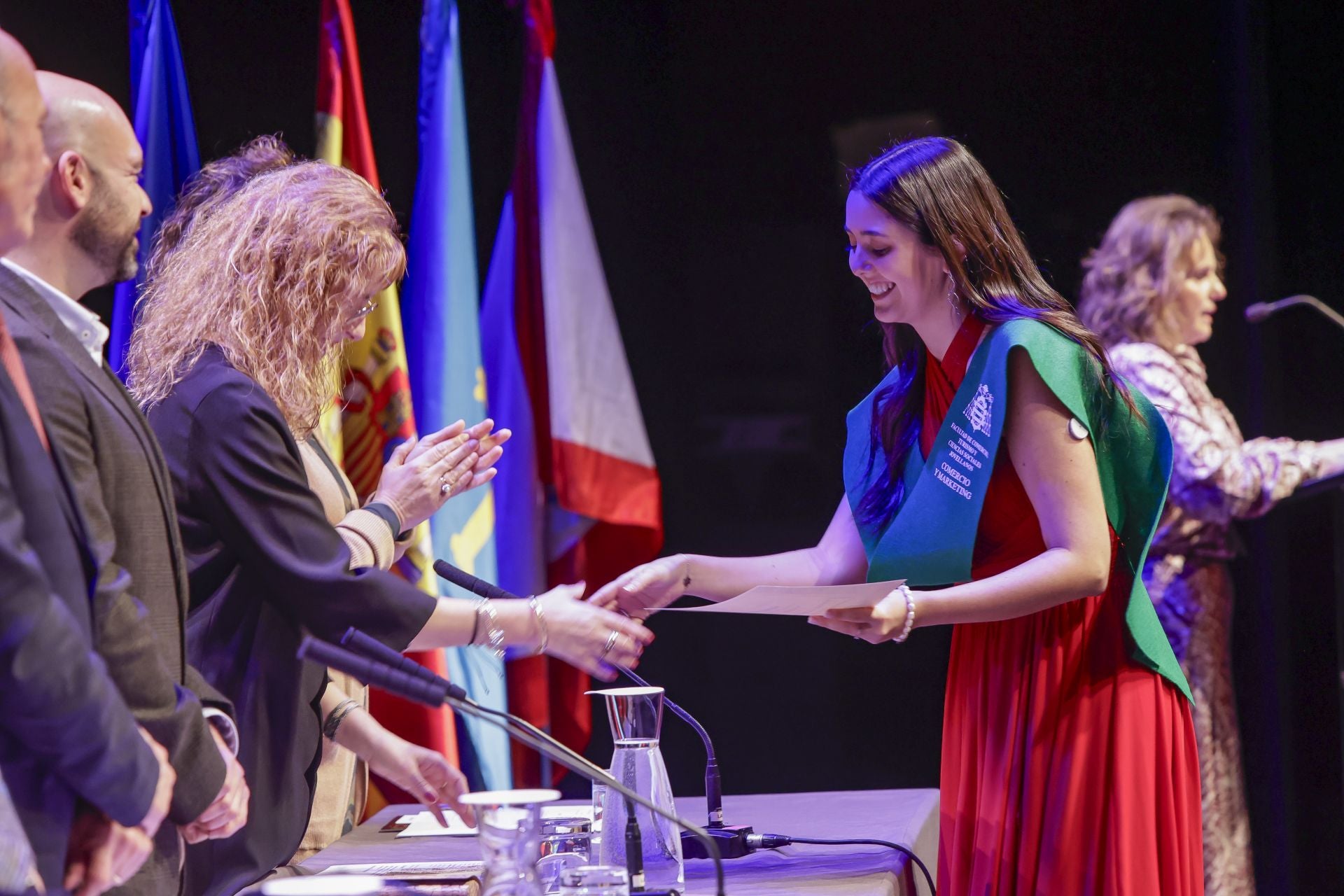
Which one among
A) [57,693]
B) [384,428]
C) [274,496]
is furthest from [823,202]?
[57,693]

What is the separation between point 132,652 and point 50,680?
0.61 feet

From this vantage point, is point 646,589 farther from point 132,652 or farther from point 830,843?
point 132,652

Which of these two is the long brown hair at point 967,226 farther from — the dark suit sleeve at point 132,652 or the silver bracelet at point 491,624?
the dark suit sleeve at point 132,652

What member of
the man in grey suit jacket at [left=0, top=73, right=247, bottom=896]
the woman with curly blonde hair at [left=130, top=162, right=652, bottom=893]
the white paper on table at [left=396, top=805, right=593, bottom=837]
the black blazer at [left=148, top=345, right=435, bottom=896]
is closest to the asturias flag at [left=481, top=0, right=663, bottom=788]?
the white paper on table at [left=396, top=805, right=593, bottom=837]

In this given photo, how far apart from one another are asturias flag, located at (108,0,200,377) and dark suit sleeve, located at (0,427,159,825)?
2006mm

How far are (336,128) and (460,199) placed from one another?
322 mm

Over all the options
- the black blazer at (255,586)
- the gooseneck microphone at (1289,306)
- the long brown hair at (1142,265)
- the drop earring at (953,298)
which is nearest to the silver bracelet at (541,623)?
the black blazer at (255,586)

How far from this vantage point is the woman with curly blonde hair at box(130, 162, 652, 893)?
1580 millimetres

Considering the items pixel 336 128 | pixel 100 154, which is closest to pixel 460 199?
pixel 336 128

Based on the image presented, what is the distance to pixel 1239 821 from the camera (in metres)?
3.13

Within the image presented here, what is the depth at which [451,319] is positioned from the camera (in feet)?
10.5

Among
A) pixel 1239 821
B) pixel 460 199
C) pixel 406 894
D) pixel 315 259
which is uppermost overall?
pixel 460 199

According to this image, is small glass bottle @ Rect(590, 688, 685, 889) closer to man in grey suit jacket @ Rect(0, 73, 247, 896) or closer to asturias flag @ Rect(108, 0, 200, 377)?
man in grey suit jacket @ Rect(0, 73, 247, 896)

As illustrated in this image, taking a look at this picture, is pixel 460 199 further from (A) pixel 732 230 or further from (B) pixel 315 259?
(B) pixel 315 259
